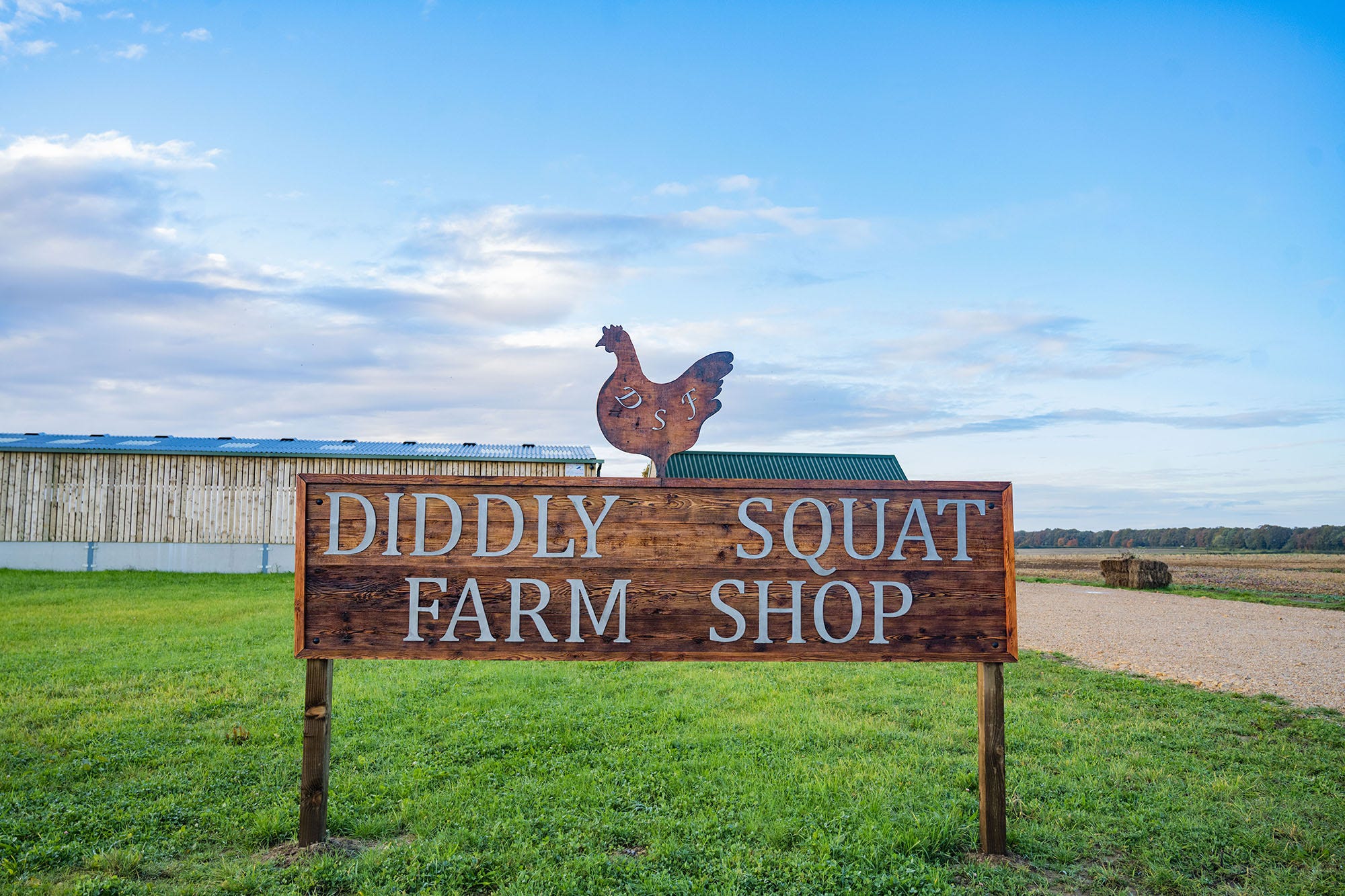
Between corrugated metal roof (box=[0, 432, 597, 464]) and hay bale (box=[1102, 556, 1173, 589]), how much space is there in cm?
1704

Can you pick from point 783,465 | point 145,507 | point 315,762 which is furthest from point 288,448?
point 315,762

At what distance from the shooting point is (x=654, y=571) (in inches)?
189

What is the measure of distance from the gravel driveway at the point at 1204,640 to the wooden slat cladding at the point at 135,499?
17168mm

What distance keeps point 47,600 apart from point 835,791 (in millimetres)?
18586

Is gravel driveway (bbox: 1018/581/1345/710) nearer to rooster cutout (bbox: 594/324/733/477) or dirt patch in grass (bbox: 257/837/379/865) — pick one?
rooster cutout (bbox: 594/324/733/477)

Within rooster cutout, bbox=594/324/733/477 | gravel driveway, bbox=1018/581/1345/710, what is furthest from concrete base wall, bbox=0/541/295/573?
rooster cutout, bbox=594/324/733/477

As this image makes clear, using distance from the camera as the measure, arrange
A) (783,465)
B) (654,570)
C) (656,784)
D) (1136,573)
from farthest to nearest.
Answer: (783,465)
(1136,573)
(656,784)
(654,570)

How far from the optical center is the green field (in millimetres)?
4262

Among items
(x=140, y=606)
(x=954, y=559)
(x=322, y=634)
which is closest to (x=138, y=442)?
(x=140, y=606)

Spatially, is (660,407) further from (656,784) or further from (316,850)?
(316,850)

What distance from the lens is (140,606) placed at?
1597 centimetres

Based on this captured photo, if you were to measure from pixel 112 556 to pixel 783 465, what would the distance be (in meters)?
20.8

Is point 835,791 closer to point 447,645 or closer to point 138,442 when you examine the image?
point 447,645

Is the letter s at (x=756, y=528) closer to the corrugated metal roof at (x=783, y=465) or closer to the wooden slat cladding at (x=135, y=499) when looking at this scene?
the corrugated metal roof at (x=783, y=465)
